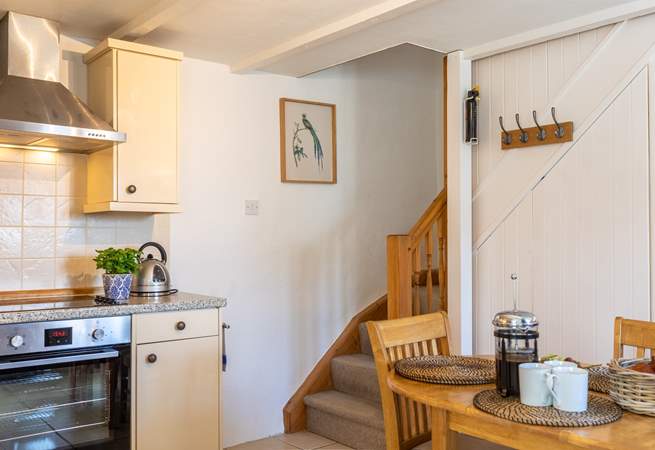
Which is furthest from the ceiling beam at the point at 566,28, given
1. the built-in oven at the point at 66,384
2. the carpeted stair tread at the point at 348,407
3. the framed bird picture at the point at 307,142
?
the built-in oven at the point at 66,384

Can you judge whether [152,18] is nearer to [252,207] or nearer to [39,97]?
[39,97]

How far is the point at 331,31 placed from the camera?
3.13m

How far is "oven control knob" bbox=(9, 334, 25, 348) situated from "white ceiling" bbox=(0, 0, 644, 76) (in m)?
1.49

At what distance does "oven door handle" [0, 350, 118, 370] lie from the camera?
247 centimetres

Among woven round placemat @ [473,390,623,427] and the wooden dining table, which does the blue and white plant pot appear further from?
woven round placemat @ [473,390,623,427]

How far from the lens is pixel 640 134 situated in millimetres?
2875

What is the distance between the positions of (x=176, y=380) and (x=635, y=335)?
1920 mm

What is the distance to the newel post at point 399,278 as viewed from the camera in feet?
11.9

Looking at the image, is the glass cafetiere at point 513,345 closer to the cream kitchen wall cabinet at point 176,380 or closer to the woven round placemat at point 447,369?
the woven round placemat at point 447,369

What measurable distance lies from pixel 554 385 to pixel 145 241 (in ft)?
8.26

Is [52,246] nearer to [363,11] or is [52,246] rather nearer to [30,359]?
[30,359]

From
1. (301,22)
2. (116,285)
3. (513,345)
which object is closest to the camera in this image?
(513,345)

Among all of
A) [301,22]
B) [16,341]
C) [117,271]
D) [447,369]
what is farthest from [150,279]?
[447,369]

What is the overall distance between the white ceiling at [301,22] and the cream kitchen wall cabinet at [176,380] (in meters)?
1.39
